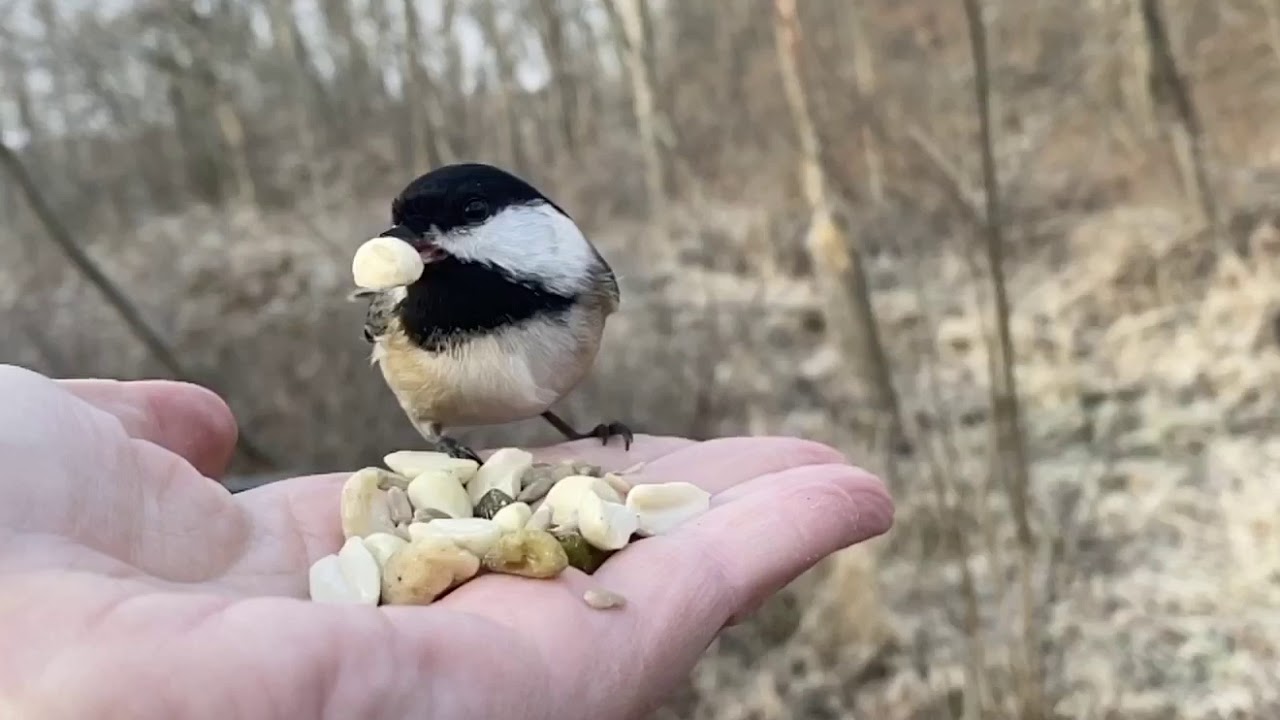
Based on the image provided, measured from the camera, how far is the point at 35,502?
0.65m

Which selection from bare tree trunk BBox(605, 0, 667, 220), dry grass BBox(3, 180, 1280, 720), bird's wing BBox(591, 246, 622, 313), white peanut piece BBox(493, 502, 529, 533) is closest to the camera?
white peanut piece BBox(493, 502, 529, 533)

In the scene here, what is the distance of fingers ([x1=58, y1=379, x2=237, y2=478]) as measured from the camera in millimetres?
922

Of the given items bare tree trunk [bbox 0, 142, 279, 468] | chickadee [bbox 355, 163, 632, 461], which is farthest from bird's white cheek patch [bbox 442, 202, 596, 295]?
bare tree trunk [bbox 0, 142, 279, 468]

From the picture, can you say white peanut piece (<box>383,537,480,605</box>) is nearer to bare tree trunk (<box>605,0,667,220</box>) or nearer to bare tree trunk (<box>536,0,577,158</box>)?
bare tree trunk (<box>605,0,667,220</box>)

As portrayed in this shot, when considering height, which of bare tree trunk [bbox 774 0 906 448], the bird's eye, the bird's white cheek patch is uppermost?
the bird's eye

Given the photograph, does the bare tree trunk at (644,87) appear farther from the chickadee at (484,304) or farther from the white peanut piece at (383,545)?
the white peanut piece at (383,545)

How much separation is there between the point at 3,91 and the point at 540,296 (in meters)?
2.26

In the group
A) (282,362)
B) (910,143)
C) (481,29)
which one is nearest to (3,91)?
(282,362)

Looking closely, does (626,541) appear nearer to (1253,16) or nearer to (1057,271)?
(1057,271)

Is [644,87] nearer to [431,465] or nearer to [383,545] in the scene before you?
[431,465]

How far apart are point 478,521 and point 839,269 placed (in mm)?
1165

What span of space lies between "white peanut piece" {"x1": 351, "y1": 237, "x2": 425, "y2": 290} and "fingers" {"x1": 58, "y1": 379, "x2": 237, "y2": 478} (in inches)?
10.1

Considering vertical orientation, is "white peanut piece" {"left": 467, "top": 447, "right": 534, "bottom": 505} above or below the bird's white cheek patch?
below

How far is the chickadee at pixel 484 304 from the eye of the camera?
3.07 feet
